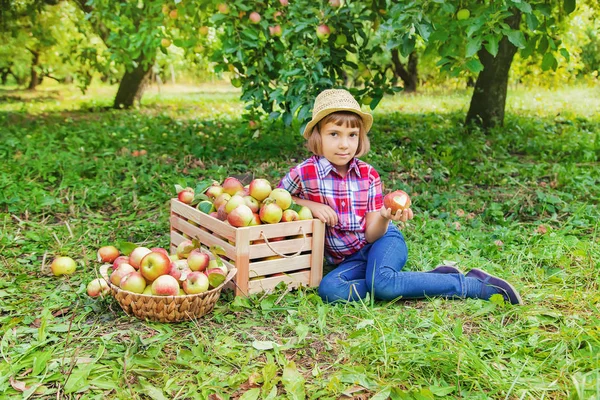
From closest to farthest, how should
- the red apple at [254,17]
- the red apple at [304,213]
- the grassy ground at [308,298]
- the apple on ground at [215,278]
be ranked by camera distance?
1. the grassy ground at [308,298]
2. the apple on ground at [215,278]
3. the red apple at [304,213]
4. the red apple at [254,17]

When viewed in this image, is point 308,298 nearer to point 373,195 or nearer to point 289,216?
point 289,216

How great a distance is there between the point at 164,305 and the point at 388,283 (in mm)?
1073

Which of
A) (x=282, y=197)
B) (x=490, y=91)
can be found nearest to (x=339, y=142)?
(x=282, y=197)

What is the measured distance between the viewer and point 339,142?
2.86 metres

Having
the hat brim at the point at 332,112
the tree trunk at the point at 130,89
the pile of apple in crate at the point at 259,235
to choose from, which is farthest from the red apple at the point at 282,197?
the tree trunk at the point at 130,89

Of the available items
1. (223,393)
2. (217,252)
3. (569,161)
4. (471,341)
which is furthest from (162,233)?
(569,161)

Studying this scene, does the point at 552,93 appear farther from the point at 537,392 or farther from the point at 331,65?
the point at 537,392

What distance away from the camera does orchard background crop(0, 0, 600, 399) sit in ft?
6.74

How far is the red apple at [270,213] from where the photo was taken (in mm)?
2770

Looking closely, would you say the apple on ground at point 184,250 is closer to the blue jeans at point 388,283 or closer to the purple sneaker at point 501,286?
the blue jeans at point 388,283

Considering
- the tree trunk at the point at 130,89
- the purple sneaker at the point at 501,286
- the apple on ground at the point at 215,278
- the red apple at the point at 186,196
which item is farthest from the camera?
the tree trunk at the point at 130,89

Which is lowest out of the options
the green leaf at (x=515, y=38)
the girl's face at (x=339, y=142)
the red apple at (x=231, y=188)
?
the red apple at (x=231, y=188)

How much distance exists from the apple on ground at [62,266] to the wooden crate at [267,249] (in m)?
0.68

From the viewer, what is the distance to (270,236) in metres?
2.76
